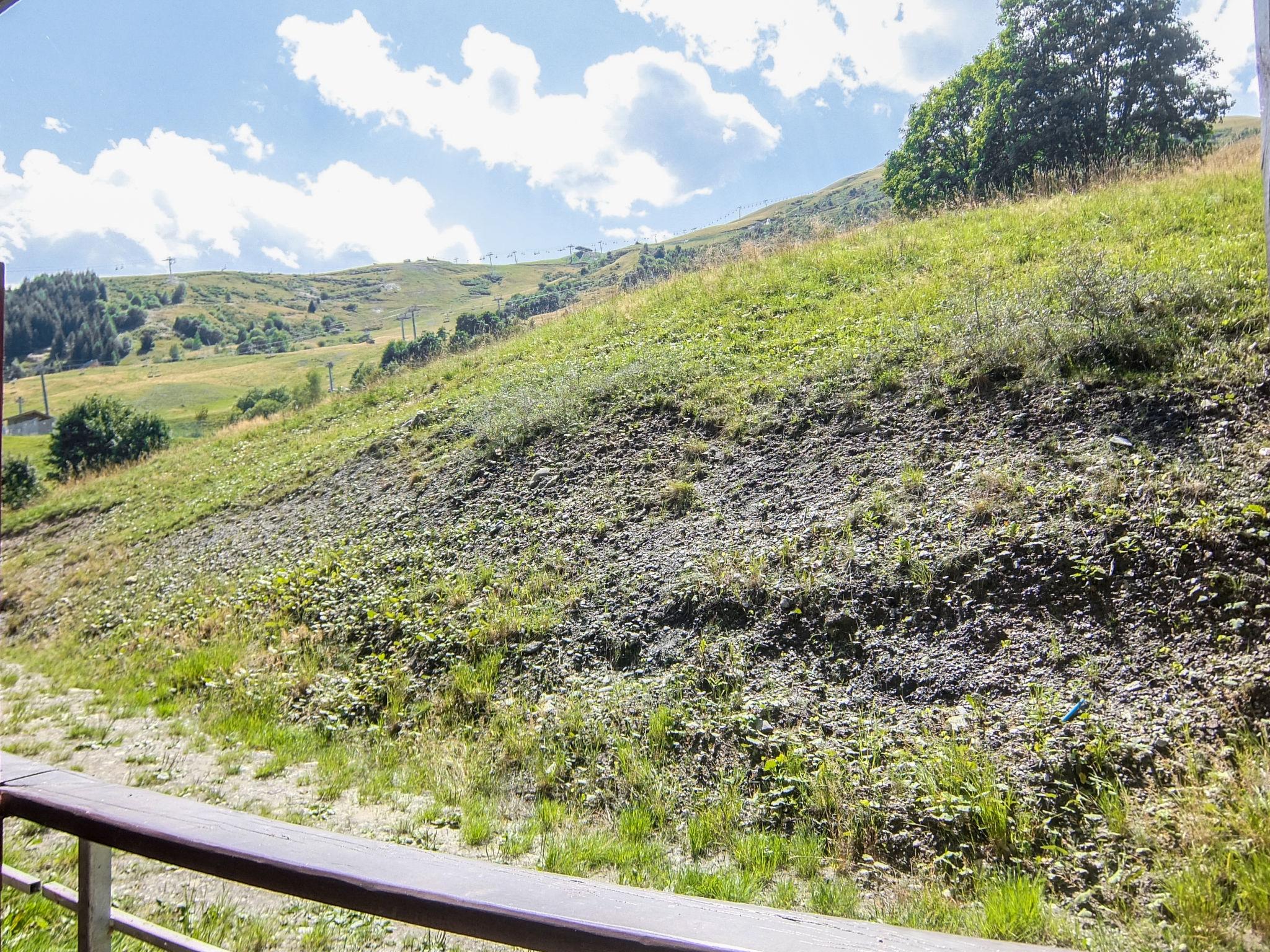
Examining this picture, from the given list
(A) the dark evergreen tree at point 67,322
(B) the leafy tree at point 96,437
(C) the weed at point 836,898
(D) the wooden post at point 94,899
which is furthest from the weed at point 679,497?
(A) the dark evergreen tree at point 67,322

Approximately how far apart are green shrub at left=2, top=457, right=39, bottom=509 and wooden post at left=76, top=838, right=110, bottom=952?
85.8ft

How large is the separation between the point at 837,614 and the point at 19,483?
3136 centimetres

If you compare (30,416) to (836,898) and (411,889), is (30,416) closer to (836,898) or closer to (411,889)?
(836,898)

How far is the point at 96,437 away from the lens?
32188mm

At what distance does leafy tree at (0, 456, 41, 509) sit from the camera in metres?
23.4

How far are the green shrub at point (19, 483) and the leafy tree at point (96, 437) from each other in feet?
5.47

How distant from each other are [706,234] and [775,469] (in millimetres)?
190077

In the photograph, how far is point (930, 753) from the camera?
12.8 feet

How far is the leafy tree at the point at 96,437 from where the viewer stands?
31391 millimetres

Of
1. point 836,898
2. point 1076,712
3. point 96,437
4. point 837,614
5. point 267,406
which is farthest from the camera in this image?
point 267,406

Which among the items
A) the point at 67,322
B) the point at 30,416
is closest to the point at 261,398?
the point at 30,416

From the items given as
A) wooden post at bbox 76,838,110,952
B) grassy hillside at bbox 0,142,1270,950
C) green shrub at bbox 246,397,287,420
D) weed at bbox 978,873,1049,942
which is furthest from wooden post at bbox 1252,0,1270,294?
green shrub at bbox 246,397,287,420

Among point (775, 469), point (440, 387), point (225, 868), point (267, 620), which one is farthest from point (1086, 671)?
point (440, 387)

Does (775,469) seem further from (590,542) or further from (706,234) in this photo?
(706,234)
